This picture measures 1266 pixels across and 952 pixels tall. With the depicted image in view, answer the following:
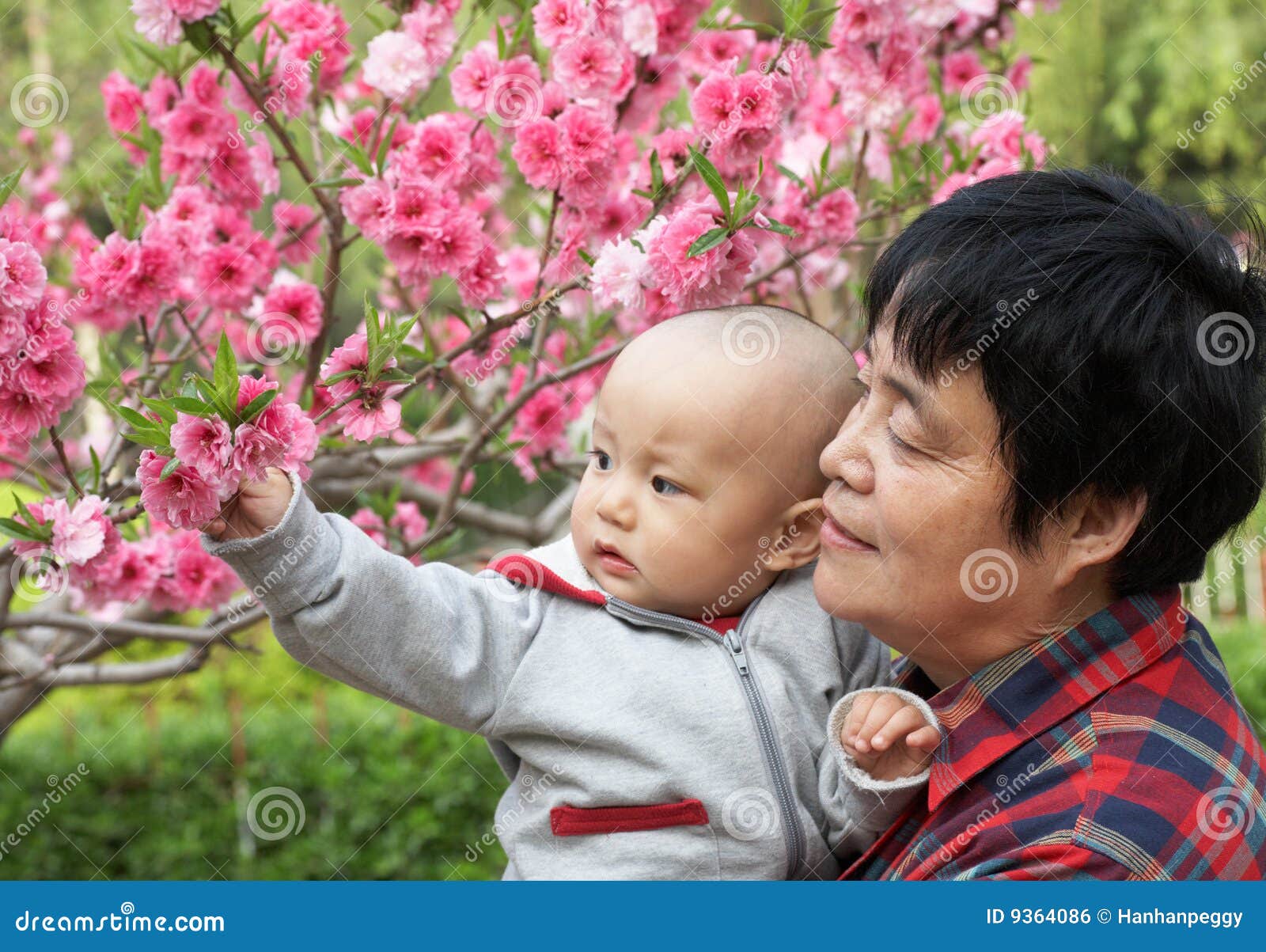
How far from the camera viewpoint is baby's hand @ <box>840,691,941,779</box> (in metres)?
1.54

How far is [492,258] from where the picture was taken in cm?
216

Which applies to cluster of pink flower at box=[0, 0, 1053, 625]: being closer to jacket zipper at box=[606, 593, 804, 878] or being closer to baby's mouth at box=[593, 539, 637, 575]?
baby's mouth at box=[593, 539, 637, 575]

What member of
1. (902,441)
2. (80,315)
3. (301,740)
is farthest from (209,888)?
(301,740)

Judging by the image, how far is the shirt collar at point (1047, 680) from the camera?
1.50 m

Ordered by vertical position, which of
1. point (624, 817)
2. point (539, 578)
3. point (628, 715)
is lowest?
point (624, 817)

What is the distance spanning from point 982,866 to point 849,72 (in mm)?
1782

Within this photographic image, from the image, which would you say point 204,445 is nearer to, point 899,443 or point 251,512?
point 251,512

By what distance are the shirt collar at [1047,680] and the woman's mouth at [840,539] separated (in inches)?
9.2

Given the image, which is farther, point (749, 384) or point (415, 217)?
point (415, 217)

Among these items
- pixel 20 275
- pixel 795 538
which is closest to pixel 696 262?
pixel 795 538

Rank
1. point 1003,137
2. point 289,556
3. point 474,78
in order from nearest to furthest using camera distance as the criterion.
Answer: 1. point 289,556
2. point 474,78
3. point 1003,137

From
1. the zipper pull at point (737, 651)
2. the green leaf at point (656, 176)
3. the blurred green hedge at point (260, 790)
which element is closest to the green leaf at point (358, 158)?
the green leaf at point (656, 176)

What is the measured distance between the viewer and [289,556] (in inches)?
Result: 55.9

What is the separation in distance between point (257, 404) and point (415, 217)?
841mm
